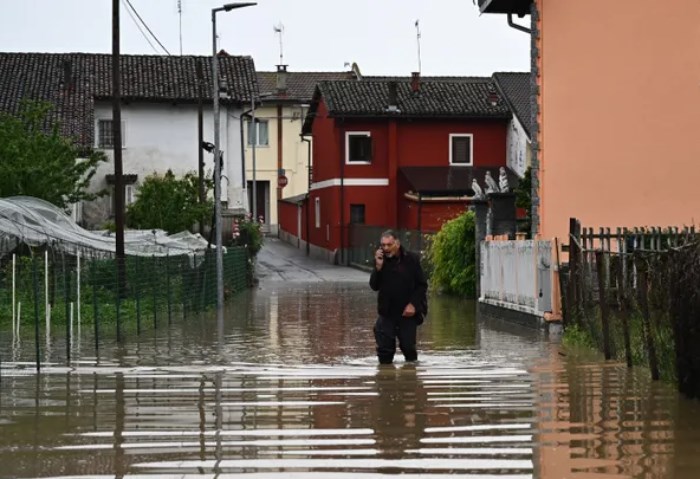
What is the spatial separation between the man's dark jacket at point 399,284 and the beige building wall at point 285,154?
71840 millimetres

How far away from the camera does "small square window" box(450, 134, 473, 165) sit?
66.9m

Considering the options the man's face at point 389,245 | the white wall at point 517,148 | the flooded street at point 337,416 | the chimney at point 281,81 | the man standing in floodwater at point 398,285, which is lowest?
the flooded street at point 337,416

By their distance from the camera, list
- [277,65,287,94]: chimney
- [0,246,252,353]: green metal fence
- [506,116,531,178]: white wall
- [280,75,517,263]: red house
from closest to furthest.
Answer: [0,246,252,353]: green metal fence, [506,116,531,178]: white wall, [280,75,517,263]: red house, [277,65,287,94]: chimney

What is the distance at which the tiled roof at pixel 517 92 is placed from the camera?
64750mm

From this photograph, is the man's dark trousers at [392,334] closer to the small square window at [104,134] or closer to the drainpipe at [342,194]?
the small square window at [104,134]

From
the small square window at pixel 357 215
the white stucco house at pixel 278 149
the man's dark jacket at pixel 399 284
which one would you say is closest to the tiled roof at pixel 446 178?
the small square window at pixel 357 215

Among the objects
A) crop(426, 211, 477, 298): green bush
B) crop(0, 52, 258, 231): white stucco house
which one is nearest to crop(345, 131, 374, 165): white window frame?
crop(0, 52, 258, 231): white stucco house

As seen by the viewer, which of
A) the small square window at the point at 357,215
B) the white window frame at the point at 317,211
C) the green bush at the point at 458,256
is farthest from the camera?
the white window frame at the point at 317,211

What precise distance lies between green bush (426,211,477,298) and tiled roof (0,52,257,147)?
817 inches

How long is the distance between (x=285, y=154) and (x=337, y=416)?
7740cm

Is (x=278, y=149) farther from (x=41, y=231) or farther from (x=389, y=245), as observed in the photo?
(x=389, y=245)

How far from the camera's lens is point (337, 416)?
1200 cm

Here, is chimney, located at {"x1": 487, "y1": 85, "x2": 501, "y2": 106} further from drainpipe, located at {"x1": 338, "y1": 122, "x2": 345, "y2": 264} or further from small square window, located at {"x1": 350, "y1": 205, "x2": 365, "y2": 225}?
small square window, located at {"x1": 350, "y1": 205, "x2": 365, "y2": 225}

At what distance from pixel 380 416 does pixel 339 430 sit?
35.8 inches
